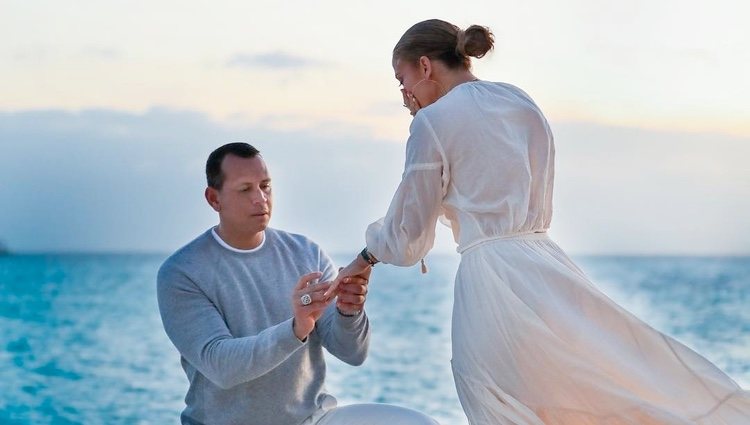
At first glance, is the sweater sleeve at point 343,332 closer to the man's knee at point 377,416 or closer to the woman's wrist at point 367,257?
the man's knee at point 377,416

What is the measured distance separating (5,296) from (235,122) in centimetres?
1041

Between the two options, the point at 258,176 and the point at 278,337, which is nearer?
the point at 278,337

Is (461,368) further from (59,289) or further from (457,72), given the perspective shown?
(59,289)

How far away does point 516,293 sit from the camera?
10.6ft

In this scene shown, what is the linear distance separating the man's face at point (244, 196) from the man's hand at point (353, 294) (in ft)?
1.05

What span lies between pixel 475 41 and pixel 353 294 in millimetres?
850

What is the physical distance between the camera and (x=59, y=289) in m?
28.9

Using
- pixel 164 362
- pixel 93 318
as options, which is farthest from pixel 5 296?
pixel 164 362

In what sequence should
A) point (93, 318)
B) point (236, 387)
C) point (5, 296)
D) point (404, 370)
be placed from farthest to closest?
point (5, 296)
point (93, 318)
point (404, 370)
point (236, 387)

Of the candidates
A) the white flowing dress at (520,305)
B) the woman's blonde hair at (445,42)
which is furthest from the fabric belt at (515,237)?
the woman's blonde hair at (445,42)

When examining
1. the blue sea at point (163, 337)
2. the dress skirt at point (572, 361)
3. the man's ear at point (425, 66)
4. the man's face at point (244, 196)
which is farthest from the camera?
the blue sea at point (163, 337)

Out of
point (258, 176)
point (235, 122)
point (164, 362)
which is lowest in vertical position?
point (258, 176)

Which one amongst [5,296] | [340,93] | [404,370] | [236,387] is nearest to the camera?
[236,387]

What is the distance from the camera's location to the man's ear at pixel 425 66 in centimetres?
343
